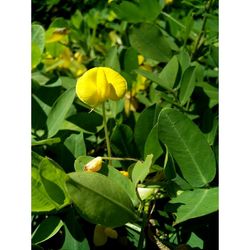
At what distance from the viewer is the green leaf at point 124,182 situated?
1.77ft

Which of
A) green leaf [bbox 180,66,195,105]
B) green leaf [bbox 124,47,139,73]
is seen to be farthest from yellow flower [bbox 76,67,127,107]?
green leaf [bbox 124,47,139,73]

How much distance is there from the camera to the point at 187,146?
0.57 meters

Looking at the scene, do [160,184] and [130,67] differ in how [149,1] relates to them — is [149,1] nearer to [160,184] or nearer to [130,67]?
[130,67]

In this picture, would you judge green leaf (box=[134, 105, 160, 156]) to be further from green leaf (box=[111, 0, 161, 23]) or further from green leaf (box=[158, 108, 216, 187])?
green leaf (box=[111, 0, 161, 23])

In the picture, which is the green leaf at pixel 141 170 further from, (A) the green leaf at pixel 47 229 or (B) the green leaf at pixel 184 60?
(B) the green leaf at pixel 184 60

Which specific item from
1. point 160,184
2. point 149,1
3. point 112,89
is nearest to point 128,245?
point 160,184

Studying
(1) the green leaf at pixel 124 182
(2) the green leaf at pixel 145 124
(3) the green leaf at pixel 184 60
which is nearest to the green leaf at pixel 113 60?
(3) the green leaf at pixel 184 60

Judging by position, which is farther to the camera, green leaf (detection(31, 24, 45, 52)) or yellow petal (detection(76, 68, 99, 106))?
green leaf (detection(31, 24, 45, 52))

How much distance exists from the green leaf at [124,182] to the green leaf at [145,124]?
0.42 ft

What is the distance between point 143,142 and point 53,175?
0.19m

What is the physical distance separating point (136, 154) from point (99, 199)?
269mm

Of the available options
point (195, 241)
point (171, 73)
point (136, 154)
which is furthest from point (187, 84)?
point (195, 241)

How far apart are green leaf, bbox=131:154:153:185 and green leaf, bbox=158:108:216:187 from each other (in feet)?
0.16

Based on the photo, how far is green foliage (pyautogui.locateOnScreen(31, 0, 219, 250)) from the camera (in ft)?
1.67
